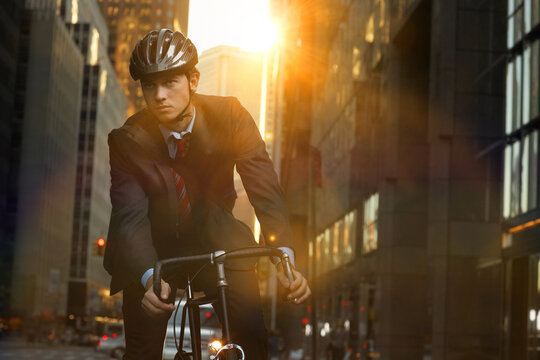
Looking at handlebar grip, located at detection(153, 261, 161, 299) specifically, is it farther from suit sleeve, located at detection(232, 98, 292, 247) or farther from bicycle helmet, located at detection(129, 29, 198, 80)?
bicycle helmet, located at detection(129, 29, 198, 80)

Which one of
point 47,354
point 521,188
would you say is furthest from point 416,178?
point 47,354

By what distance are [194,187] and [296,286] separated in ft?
2.53

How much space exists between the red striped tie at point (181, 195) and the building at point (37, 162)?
89329 mm

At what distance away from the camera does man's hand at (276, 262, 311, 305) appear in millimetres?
3779

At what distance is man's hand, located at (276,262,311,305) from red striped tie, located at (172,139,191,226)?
582 mm

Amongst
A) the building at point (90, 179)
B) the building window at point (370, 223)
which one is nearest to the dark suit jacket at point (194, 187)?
the building window at point (370, 223)

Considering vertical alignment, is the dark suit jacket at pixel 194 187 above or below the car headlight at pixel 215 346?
above

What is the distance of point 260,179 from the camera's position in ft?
13.8

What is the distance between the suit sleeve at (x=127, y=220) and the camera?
13.3 ft

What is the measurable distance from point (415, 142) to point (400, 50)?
3911 millimetres

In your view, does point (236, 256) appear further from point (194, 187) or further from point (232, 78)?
point (232, 78)

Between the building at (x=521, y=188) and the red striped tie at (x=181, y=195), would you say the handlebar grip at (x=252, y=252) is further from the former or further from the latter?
the building at (x=521, y=188)

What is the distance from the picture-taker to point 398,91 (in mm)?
39812

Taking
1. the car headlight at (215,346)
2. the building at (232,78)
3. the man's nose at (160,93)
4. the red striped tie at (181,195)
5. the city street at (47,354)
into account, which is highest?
the building at (232,78)
